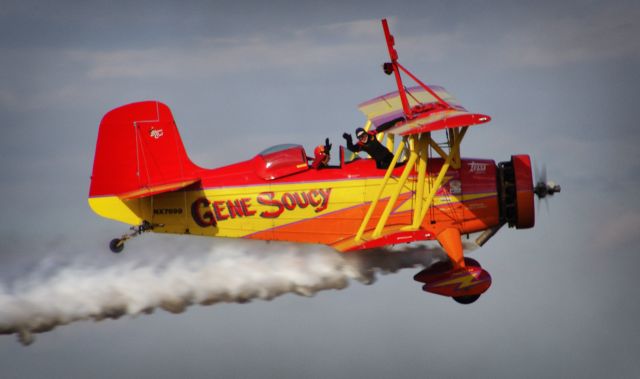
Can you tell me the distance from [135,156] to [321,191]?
302 cm

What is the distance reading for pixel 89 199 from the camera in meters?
18.8

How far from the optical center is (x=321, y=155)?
18531mm

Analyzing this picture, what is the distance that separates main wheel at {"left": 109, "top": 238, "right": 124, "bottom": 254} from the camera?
1886cm

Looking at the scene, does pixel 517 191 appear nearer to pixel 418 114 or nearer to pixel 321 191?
pixel 418 114

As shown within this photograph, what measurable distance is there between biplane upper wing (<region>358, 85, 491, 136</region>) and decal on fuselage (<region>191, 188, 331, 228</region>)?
1.54m

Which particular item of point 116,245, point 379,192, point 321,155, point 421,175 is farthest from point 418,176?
point 116,245

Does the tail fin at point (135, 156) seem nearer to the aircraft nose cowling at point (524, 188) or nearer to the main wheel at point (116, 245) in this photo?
the main wheel at point (116, 245)

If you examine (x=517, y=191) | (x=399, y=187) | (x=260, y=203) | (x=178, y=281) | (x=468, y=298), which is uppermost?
(x=399, y=187)

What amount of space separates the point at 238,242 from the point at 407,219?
9.31 feet

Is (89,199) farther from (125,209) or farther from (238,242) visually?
(238,242)

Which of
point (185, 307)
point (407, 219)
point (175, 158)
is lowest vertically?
point (185, 307)

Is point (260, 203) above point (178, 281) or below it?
above

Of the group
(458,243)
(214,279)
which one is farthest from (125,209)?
(458,243)

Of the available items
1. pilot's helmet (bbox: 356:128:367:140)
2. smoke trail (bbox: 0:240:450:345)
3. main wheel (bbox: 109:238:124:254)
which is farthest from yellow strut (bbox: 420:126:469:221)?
main wheel (bbox: 109:238:124:254)
